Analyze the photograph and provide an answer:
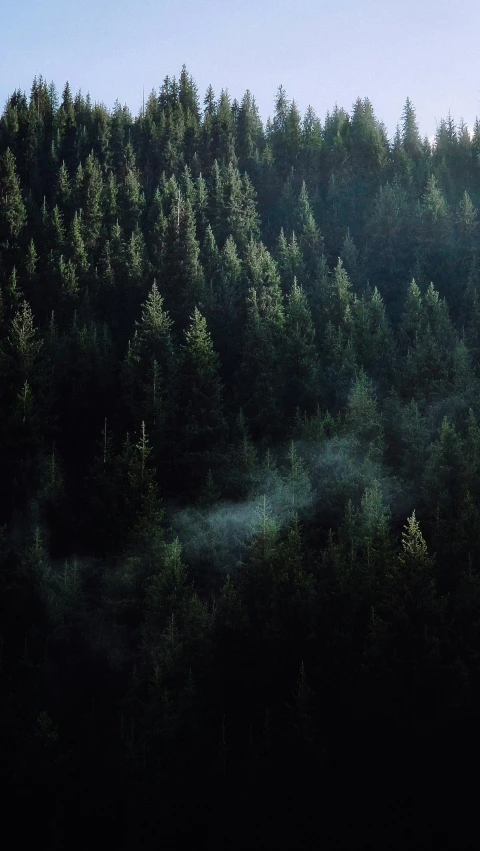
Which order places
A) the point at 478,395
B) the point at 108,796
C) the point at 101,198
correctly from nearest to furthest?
the point at 108,796 → the point at 478,395 → the point at 101,198

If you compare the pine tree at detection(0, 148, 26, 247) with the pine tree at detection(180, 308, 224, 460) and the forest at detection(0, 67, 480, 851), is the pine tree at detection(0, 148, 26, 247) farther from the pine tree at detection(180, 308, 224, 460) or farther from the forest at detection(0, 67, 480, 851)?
the pine tree at detection(180, 308, 224, 460)

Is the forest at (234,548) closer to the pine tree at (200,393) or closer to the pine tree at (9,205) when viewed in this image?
the pine tree at (200,393)

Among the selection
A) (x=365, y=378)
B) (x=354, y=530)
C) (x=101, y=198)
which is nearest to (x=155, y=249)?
(x=101, y=198)

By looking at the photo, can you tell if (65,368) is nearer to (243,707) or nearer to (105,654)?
(105,654)

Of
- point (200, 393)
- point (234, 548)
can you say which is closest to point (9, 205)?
point (200, 393)

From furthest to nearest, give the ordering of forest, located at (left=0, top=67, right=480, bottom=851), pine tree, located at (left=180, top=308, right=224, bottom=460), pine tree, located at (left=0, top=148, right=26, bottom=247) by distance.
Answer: pine tree, located at (left=0, top=148, right=26, bottom=247), pine tree, located at (left=180, top=308, right=224, bottom=460), forest, located at (left=0, top=67, right=480, bottom=851)

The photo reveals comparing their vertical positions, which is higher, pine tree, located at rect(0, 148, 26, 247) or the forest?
pine tree, located at rect(0, 148, 26, 247)

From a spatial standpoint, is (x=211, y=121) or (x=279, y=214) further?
(x=211, y=121)

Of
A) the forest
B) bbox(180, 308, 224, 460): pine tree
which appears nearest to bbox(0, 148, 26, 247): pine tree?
the forest

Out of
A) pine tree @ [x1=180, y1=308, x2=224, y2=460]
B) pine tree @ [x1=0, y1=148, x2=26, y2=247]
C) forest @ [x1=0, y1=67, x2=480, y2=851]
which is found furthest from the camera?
pine tree @ [x1=0, y1=148, x2=26, y2=247]

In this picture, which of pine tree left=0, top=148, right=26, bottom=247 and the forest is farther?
pine tree left=0, top=148, right=26, bottom=247
